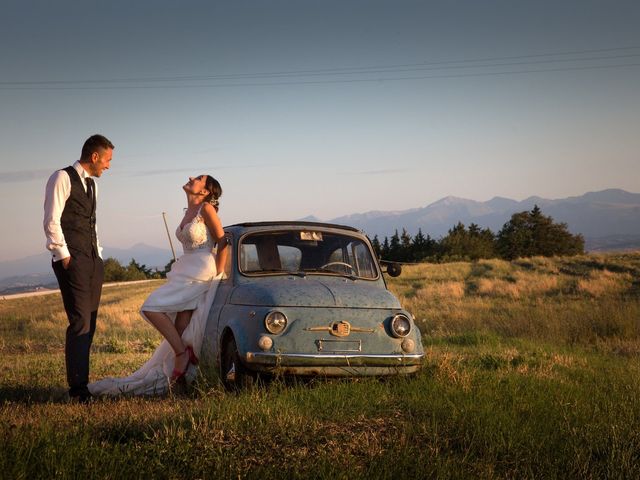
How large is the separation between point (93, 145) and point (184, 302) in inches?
76.8

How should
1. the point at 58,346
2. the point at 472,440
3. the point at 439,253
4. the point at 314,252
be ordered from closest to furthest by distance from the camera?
the point at 472,440 → the point at 314,252 → the point at 58,346 → the point at 439,253

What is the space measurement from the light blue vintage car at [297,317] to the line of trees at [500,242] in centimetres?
8318

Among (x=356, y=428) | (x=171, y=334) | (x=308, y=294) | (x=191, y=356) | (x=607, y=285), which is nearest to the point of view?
(x=356, y=428)

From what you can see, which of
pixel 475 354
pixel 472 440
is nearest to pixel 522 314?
pixel 475 354

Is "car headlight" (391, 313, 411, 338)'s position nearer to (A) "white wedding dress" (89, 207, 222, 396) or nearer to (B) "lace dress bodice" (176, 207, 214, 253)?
(A) "white wedding dress" (89, 207, 222, 396)

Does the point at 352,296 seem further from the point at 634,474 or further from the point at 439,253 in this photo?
the point at 439,253

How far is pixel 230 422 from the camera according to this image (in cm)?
505

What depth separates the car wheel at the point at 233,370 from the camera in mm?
6551

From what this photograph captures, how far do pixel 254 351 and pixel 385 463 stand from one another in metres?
2.19

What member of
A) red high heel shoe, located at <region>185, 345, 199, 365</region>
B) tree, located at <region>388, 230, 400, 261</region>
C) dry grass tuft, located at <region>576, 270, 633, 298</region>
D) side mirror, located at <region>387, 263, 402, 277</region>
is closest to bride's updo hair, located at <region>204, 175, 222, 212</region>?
red high heel shoe, located at <region>185, 345, 199, 365</region>

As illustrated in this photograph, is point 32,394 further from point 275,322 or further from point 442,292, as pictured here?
point 442,292

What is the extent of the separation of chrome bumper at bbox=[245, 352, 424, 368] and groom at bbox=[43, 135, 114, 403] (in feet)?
6.56

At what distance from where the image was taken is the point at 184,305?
26.2 feet

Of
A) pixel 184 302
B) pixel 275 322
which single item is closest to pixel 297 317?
pixel 275 322
